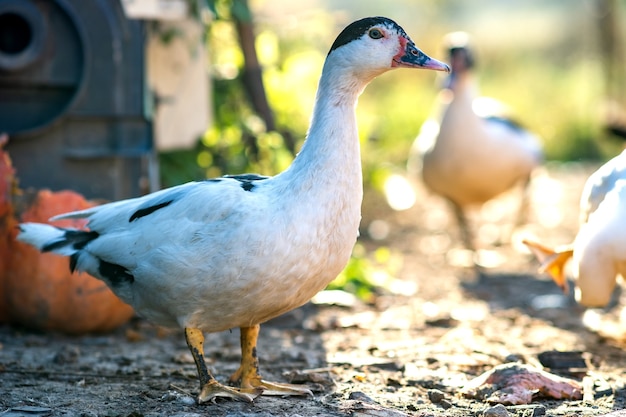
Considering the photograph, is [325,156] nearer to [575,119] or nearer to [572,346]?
[572,346]

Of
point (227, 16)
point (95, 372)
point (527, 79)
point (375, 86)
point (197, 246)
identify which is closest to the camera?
point (197, 246)

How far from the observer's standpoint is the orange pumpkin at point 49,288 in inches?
192

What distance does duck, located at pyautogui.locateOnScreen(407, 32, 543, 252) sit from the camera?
790 centimetres

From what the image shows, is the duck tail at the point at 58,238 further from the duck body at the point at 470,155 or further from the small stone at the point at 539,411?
the duck body at the point at 470,155

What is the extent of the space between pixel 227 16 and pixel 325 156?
342cm

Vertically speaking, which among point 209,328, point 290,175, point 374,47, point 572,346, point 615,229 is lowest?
point 572,346

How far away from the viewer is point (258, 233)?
11.2 ft

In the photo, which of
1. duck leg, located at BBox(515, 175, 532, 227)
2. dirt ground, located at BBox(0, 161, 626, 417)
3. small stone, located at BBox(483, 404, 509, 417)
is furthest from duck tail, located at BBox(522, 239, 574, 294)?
duck leg, located at BBox(515, 175, 532, 227)

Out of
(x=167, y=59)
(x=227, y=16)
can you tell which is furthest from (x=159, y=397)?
(x=227, y=16)

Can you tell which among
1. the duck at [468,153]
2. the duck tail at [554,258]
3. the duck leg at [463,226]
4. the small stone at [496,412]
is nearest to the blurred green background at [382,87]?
the duck at [468,153]

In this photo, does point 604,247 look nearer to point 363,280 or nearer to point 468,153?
point 363,280

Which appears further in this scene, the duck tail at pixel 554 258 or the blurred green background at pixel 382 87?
the blurred green background at pixel 382 87

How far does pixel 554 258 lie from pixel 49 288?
8.59ft

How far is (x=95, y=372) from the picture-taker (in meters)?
4.15
